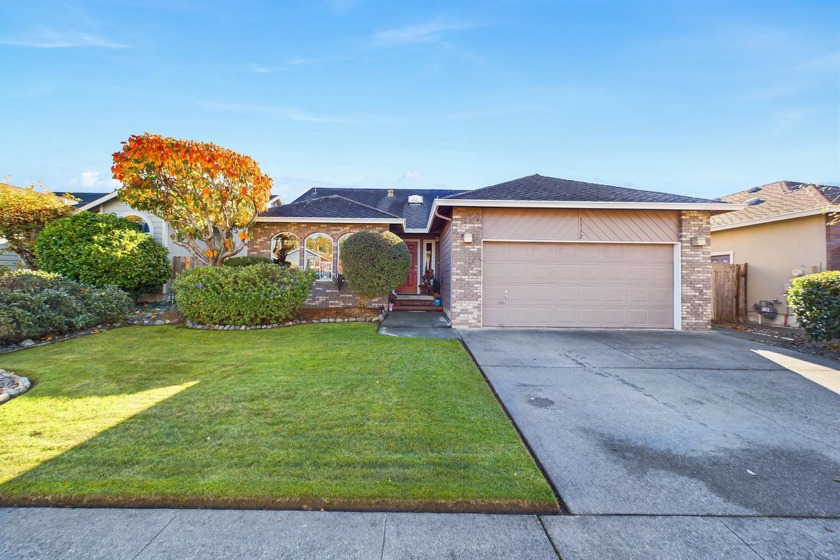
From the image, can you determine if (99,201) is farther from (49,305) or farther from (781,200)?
(781,200)

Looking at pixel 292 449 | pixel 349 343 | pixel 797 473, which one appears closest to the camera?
pixel 797 473

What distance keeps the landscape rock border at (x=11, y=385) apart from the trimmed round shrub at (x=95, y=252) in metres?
5.56

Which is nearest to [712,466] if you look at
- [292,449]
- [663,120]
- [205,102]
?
[292,449]

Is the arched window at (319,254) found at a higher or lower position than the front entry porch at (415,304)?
higher

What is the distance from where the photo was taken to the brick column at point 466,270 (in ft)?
28.9

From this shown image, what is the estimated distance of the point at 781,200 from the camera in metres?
10.9

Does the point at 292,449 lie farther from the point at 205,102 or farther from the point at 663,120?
the point at 663,120

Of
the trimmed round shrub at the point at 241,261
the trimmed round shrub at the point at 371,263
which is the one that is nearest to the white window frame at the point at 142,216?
the trimmed round shrub at the point at 241,261

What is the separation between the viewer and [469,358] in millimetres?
5934

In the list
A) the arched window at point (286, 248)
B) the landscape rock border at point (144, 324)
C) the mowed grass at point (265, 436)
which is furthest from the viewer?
the arched window at point (286, 248)

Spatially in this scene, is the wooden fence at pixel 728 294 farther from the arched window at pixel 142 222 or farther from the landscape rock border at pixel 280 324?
the arched window at pixel 142 222

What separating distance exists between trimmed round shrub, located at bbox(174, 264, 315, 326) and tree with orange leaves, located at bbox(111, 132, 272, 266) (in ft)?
5.72

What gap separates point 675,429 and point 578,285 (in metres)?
5.80

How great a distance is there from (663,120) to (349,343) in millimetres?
11960
